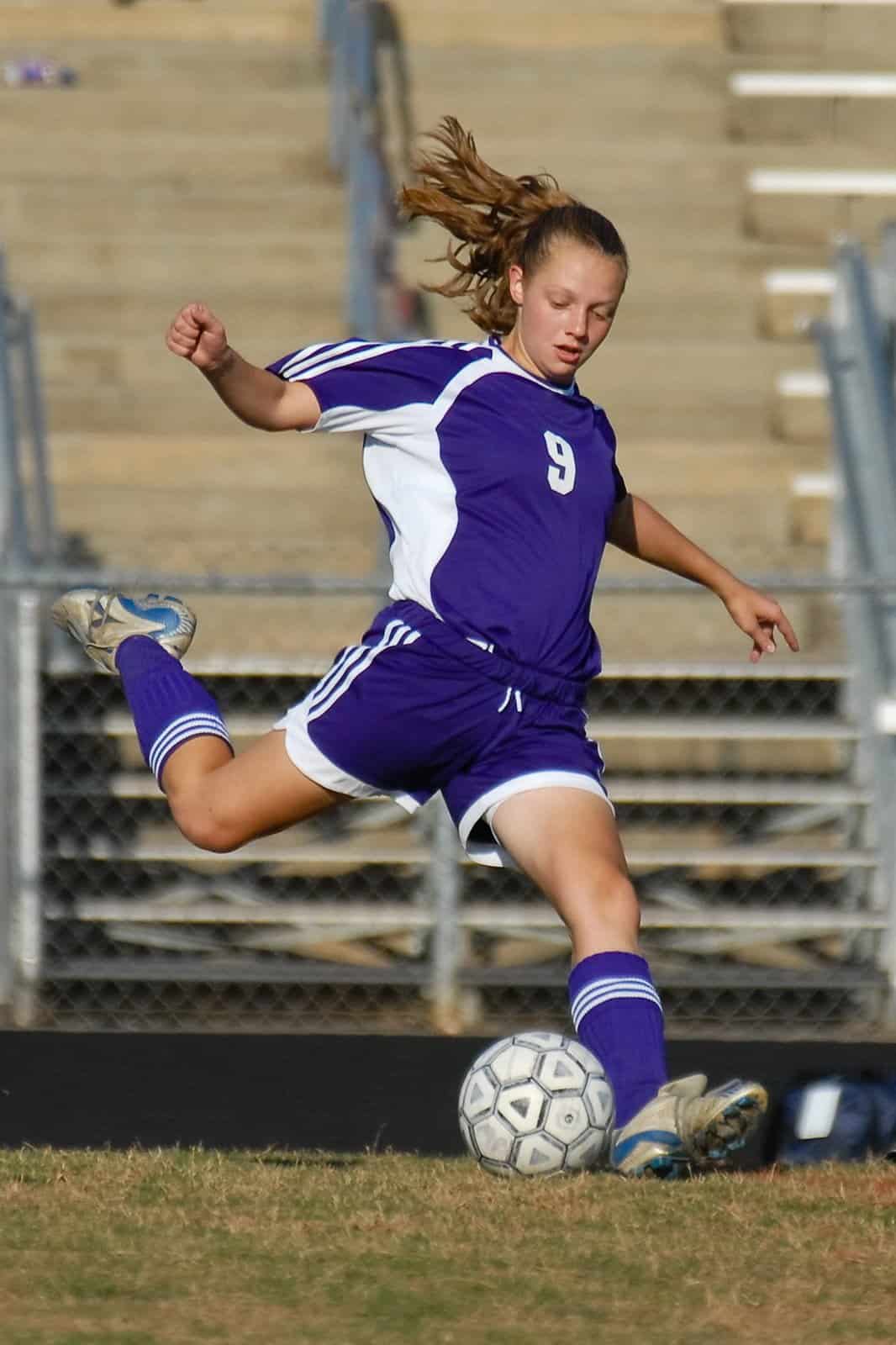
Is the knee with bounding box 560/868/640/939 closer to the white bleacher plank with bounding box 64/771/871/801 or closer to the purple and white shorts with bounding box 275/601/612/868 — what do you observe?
the purple and white shorts with bounding box 275/601/612/868

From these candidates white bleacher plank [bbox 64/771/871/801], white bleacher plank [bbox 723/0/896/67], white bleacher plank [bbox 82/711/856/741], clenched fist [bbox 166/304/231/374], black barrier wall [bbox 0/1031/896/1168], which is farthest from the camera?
white bleacher plank [bbox 723/0/896/67]

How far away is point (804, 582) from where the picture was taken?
7.29 m

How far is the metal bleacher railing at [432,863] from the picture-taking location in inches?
302

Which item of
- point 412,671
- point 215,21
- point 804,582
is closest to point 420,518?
point 412,671

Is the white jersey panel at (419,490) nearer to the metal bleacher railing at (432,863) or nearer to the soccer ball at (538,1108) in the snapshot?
the soccer ball at (538,1108)

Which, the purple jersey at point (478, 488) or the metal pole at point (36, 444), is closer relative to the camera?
the purple jersey at point (478, 488)

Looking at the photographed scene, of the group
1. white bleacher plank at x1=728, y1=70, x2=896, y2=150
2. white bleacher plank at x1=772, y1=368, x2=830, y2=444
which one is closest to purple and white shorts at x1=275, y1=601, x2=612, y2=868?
white bleacher plank at x1=772, y1=368, x2=830, y2=444

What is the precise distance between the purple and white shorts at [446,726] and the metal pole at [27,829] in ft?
10.7

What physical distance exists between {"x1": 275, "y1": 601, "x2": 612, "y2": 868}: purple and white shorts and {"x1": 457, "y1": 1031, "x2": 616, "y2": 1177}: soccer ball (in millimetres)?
410

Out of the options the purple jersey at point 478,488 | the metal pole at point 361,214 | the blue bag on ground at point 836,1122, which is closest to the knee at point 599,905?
the purple jersey at point 478,488

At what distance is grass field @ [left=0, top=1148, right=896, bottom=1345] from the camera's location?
3.25 meters

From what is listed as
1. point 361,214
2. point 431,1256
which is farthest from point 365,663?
point 361,214

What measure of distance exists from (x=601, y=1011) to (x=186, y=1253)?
3.35 ft

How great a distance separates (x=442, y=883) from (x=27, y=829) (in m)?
1.37
